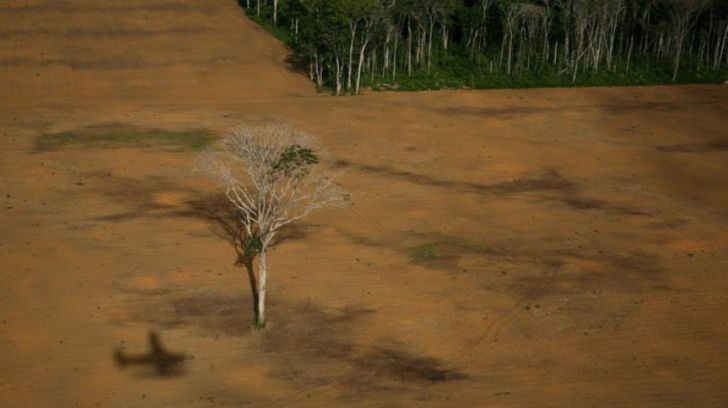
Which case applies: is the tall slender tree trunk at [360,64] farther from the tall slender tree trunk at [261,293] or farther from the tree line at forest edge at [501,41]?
the tall slender tree trunk at [261,293]

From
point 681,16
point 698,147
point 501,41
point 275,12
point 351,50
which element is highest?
point 681,16

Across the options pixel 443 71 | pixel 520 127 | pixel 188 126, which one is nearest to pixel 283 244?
pixel 188 126

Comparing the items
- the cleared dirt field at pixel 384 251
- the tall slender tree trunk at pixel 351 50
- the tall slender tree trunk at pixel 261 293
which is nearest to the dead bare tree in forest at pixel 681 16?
the cleared dirt field at pixel 384 251

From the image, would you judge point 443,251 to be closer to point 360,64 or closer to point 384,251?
point 384,251

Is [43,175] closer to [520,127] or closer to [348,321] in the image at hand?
[348,321]

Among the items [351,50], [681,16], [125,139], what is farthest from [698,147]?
[125,139]

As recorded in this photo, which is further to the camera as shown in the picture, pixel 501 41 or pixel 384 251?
Result: pixel 501 41
